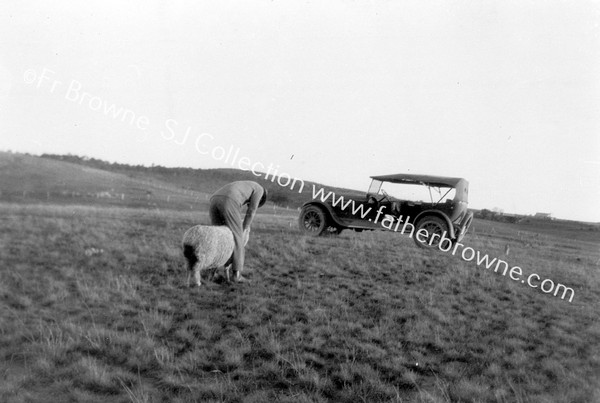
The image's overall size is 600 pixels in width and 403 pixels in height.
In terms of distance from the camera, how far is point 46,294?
2305mm

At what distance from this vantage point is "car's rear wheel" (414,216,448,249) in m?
5.35

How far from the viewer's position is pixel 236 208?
3.43 metres

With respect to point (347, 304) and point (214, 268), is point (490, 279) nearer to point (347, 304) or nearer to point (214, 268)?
point (347, 304)

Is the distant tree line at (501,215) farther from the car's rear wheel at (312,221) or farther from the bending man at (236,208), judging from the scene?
the bending man at (236,208)

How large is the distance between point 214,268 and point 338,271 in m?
1.31

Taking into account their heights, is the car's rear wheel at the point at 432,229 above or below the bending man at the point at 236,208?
above

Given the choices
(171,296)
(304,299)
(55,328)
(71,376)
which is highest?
(304,299)

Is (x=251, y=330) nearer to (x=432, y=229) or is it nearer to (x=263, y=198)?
(x=263, y=198)

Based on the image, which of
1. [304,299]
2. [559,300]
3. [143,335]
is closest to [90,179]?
[143,335]

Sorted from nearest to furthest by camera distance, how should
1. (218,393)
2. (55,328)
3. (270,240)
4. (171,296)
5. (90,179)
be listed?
(218,393)
(55,328)
(171,296)
(90,179)
(270,240)

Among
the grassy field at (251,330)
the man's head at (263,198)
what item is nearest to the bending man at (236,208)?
Answer: the man's head at (263,198)

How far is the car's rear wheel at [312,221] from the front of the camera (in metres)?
6.11

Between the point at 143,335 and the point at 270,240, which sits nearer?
the point at 143,335

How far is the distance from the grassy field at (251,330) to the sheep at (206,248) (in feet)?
→ 0.61
